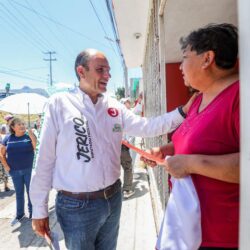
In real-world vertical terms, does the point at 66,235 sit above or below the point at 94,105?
below

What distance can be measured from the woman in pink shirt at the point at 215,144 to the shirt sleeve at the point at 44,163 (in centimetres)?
87

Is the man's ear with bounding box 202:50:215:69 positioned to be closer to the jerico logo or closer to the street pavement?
the jerico logo

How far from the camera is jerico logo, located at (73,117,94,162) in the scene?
5.75ft

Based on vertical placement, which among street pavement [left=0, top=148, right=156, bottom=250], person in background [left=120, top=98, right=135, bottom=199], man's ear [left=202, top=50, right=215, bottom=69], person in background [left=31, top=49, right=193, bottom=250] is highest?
man's ear [left=202, top=50, right=215, bottom=69]

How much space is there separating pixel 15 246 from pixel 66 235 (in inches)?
91.2

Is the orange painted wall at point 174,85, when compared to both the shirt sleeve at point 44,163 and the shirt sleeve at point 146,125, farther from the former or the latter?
the shirt sleeve at point 44,163

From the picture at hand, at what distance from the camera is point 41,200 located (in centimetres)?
178

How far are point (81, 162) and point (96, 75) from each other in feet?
1.95

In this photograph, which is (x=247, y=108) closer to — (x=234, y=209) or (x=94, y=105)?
(x=234, y=209)

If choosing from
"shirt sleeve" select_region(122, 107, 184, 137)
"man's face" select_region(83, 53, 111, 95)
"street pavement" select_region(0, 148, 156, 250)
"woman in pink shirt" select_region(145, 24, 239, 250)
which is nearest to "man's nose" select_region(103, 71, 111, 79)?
"man's face" select_region(83, 53, 111, 95)

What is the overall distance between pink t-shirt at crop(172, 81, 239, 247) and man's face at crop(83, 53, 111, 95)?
934 millimetres

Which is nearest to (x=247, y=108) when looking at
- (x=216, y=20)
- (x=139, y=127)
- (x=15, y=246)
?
(x=139, y=127)

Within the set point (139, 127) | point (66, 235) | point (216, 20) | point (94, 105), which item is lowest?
point (66, 235)

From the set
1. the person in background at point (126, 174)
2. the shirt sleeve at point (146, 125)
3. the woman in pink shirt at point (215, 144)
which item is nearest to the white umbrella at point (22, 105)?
the person in background at point (126, 174)
